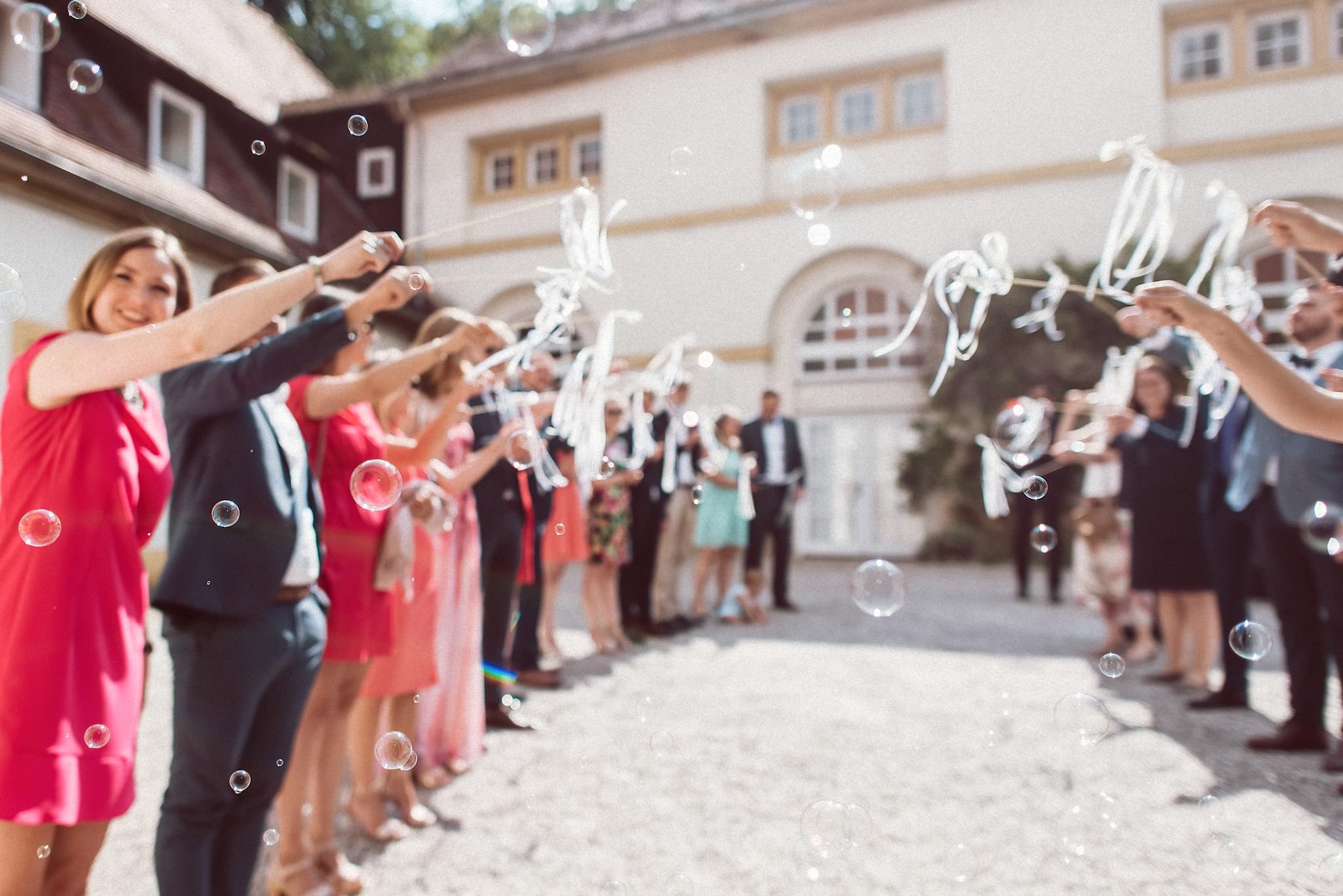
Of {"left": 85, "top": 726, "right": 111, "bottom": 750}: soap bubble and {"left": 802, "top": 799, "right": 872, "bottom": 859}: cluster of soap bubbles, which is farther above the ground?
{"left": 85, "top": 726, "right": 111, "bottom": 750}: soap bubble

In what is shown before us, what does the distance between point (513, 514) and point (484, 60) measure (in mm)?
13608

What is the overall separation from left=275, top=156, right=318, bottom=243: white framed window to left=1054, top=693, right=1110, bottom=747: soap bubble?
10.7m

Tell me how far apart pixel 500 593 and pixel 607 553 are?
5.28 feet

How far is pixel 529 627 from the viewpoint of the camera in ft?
14.9

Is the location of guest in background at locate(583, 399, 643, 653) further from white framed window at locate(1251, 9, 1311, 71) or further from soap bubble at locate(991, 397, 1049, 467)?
white framed window at locate(1251, 9, 1311, 71)

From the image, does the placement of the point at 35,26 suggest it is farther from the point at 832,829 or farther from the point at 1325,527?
the point at 1325,527

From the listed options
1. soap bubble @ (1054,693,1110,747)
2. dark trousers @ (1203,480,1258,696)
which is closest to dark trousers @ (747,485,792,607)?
dark trousers @ (1203,480,1258,696)

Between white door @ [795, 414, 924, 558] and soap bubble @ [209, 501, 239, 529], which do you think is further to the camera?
white door @ [795, 414, 924, 558]

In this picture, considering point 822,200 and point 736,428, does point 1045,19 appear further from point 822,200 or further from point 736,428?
point 822,200

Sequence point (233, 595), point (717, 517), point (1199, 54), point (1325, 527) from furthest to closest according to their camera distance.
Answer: point (1199, 54), point (717, 517), point (1325, 527), point (233, 595)

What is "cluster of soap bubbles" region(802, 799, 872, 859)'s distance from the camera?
237cm

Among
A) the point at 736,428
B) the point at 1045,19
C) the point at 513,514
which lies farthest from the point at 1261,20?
the point at 513,514

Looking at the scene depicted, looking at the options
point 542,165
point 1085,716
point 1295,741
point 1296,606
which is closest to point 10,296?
point 1085,716

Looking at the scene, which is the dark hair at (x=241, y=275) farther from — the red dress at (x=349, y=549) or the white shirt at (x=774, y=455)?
the white shirt at (x=774, y=455)
